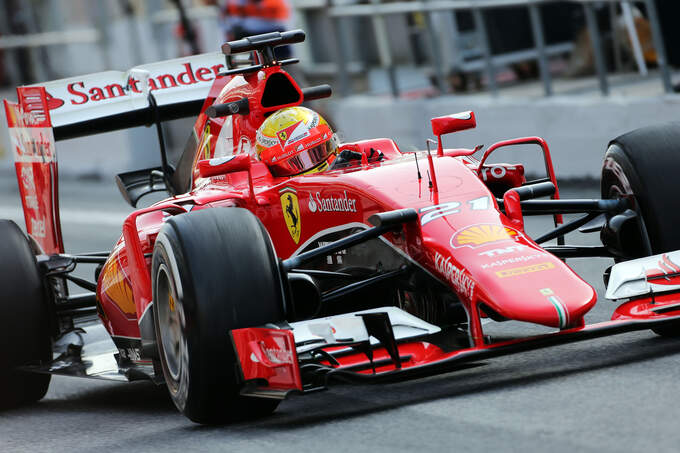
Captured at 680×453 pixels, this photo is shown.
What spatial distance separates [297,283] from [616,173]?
5.76 feet

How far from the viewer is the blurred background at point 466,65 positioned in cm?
1244

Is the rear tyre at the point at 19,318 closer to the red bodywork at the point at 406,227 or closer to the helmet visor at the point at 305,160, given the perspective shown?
the red bodywork at the point at 406,227

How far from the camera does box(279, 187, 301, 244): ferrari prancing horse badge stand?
6.65 m

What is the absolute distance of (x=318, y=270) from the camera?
6.59 m

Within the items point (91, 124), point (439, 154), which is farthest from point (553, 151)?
point (439, 154)

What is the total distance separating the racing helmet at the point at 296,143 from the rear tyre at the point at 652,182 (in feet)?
5.08

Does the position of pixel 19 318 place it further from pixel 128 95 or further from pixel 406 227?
pixel 406 227

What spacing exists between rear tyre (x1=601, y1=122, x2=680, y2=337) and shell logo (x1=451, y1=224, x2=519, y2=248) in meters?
0.75

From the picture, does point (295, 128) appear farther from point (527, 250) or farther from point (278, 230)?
point (527, 250)

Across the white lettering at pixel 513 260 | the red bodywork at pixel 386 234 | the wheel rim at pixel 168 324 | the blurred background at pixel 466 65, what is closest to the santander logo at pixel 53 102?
the red bodywork at pixel 386 234

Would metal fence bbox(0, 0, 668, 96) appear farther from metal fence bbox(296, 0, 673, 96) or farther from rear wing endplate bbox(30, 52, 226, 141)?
rear wing endplate bbox(30, 52, 226, 141)

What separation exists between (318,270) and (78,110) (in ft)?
9.30

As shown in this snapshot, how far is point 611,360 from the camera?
580cm

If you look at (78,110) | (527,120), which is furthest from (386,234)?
(527,120)
